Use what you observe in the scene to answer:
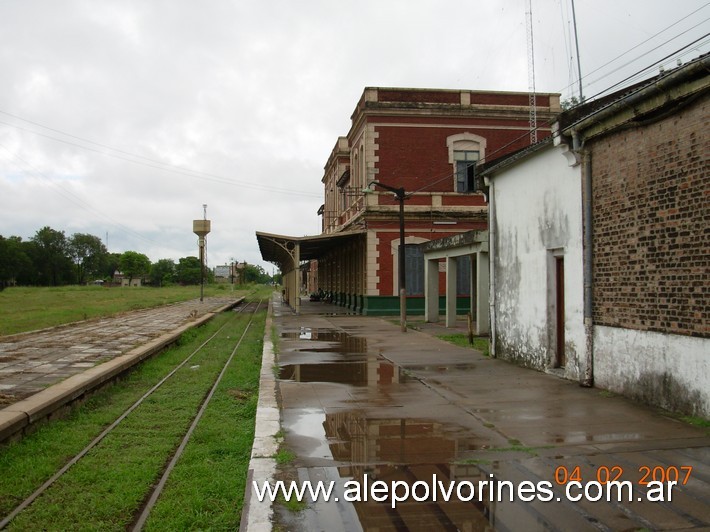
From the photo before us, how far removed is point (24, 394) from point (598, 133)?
29.8 ft

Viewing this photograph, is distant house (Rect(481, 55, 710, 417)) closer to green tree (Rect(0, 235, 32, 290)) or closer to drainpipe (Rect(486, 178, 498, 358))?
drainpipe (Rect(486, 178, 498, 358))

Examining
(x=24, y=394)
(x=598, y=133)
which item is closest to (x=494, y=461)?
(x=598, y=133)

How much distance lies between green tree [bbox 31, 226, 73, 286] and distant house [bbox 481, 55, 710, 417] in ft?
379

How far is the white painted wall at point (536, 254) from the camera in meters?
10.1

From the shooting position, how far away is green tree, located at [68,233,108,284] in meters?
135

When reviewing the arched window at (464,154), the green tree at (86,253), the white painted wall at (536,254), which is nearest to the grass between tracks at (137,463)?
the white painted wall at (536,254)

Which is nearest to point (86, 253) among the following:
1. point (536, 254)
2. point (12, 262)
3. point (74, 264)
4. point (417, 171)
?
point (74, 264)

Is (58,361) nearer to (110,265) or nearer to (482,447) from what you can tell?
(482,447)

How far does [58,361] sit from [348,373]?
5.94 metres

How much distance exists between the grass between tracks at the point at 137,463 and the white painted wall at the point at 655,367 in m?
5.04

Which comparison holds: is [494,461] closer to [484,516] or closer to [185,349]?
[484,516]

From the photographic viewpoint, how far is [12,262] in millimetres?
98750

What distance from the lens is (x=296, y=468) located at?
571 centimetres
